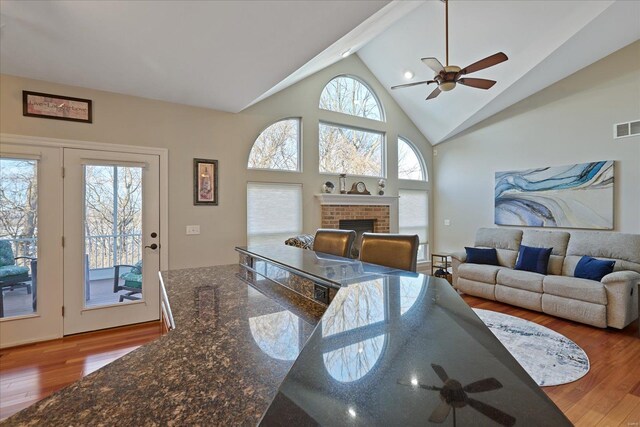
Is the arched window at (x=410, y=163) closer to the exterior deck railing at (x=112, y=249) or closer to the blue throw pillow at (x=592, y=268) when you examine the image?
the blue throw pillow at (x=592, y=268)

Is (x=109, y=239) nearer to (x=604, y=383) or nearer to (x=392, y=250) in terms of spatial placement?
(x=392, y=250)

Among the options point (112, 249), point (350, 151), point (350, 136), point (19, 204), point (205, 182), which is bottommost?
point (112, 249)

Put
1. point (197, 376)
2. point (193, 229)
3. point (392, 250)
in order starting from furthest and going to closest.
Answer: point (193, 229) < point (392, 250) < point (197, 376)

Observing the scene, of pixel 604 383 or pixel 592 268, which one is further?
pixel 592 268

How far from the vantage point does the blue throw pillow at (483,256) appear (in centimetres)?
461

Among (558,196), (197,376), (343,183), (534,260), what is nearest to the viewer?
(197,376)

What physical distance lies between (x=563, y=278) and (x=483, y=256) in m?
1.10

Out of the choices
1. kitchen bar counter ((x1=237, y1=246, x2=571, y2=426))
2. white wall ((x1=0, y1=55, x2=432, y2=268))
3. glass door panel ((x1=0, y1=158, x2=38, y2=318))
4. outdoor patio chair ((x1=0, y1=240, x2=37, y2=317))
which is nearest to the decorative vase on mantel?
white wall ((x1=0, y1=55, x2=432, y2=268))

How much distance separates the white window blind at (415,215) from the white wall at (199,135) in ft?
5.83

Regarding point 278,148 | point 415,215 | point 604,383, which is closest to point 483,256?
point 415,215

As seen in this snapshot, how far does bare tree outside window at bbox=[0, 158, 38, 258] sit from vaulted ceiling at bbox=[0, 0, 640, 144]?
90 centimetres

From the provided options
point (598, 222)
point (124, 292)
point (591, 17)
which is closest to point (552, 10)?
A: point (591, 17)

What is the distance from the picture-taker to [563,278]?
143 inches

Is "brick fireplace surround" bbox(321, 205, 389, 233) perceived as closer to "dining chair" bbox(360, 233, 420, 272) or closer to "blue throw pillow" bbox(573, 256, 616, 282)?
"dining chair" bbox(360, 233, 420, 272)
